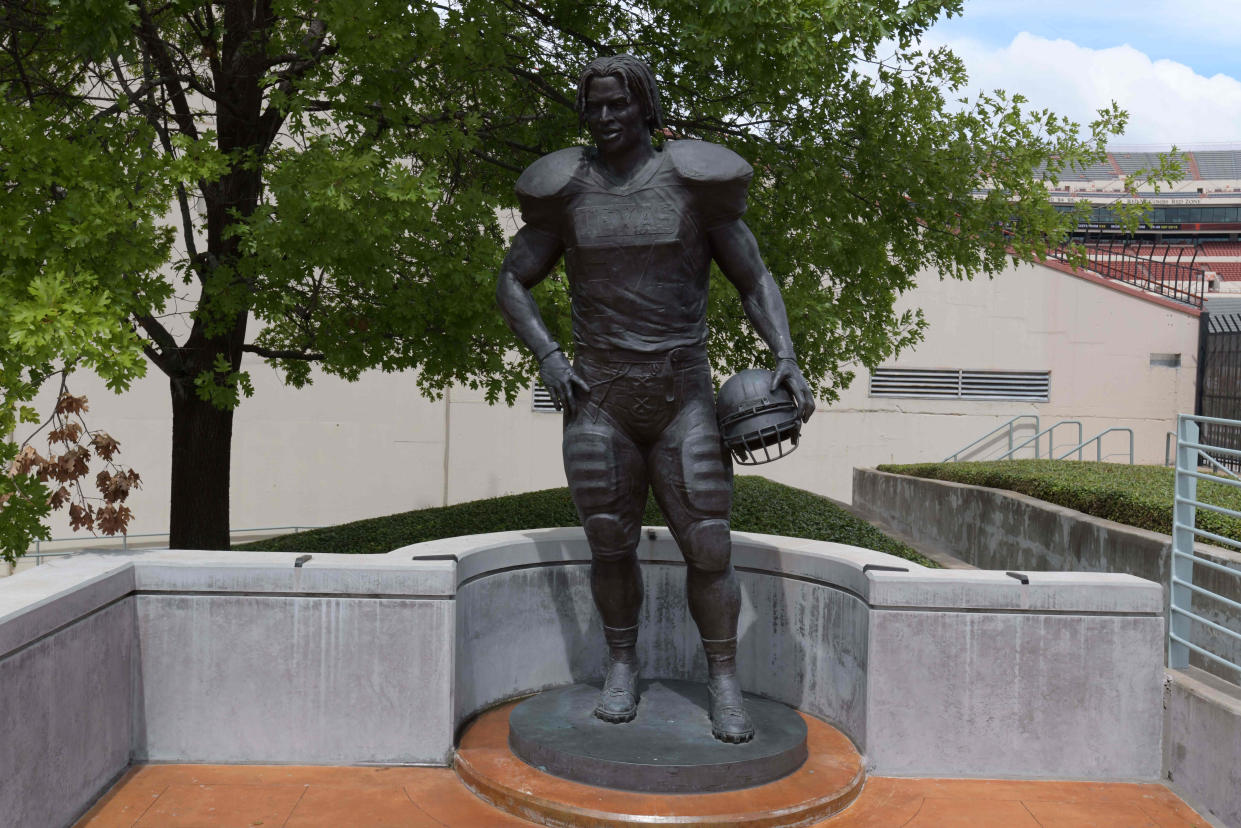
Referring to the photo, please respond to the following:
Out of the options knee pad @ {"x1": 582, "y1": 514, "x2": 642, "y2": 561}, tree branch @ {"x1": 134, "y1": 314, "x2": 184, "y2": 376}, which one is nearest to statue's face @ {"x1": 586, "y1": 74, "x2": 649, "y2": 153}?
knee pad @ {"x1": 582, "y1": 514, "x2": 642, "y2": 561}

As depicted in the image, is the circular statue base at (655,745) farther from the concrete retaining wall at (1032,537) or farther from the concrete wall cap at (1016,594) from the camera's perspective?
the concrete retaining wall at (1032,537)

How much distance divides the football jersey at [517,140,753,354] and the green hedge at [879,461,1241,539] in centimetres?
513

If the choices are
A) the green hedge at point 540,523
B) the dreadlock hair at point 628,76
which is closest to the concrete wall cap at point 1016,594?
the dreadlock hair at point 628,76

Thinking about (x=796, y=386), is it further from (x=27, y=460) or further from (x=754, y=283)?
(x=27, y=460)

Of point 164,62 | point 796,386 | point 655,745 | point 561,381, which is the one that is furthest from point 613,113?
point 164,62

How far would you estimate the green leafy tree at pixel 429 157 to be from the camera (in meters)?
6.21

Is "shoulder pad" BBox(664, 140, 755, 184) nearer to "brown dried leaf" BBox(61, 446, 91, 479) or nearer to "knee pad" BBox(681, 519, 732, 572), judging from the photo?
"knee pad" BBox(681, 519, 732, 572)

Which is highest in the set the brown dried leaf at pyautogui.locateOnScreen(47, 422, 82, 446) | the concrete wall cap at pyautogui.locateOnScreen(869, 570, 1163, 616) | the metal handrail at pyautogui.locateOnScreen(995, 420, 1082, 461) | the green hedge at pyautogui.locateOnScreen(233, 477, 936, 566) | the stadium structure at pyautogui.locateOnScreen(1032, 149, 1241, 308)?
the stadium structure at pyautogui.locateOnScreen(1032, 149, 1241, 308)

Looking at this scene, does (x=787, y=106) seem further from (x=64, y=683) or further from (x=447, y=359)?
(x=64, y=683)

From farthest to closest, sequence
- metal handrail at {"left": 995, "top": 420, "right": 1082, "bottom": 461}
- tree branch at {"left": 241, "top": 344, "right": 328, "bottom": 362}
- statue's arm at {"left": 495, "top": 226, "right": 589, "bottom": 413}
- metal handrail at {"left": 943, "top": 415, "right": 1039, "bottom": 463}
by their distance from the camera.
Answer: metal handrail at {"left": 943, "top": 415, "right": 1039, "bottom": 463}
metal handrail at {"left": 995, "top": 420, "right": 1082, "bottom": 461}
tree branch at {"left": 241, "top": 344, "right": 328, "bottom": 362}
statue's arm at {"left": 495, "top": 226, "right": 589, "bottom": 413}

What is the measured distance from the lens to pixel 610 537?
459 centimetres

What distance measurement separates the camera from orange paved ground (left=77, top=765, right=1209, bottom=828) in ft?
13.0

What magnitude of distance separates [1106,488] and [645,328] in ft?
23.8

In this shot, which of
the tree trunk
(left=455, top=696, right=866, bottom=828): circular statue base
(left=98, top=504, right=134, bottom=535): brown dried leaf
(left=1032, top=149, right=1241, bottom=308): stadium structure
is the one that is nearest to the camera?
(left=455, top=696, right=866, bottom=828): circular statue base
